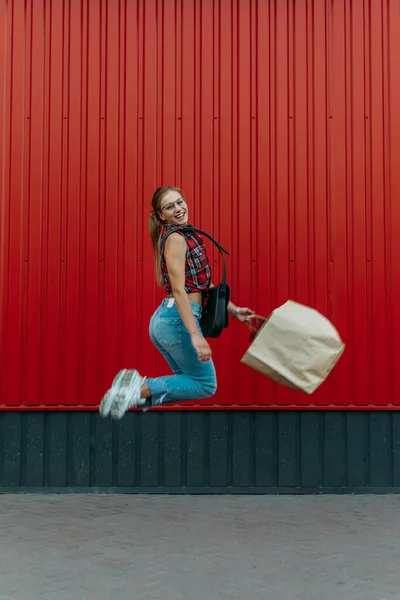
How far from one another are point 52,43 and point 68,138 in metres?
0.79

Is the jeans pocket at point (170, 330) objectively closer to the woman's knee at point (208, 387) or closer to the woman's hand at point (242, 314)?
the woman's knee at point (208, 387)

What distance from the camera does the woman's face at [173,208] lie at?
16.9 feet

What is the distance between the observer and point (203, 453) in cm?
679

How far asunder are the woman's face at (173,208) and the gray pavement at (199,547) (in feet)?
6.70

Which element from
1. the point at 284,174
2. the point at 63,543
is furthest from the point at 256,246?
the point at 63,543

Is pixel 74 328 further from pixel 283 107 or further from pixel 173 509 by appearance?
pixel 283 107

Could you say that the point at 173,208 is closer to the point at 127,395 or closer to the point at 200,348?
the point at 200,348

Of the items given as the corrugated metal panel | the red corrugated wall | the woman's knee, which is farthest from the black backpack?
the corrugated metal panel

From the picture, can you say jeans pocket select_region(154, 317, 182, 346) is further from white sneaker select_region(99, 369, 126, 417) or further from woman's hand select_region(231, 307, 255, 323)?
woman's hand select_region(231, 307, 255, 323)

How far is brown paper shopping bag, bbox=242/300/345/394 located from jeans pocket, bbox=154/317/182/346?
0.42 metres

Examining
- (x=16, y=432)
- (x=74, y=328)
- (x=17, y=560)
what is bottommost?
(x=17, y=560)

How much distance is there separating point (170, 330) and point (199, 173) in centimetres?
219

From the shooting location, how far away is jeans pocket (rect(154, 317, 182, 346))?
4.98 meters

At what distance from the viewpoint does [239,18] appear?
22.5 ft
